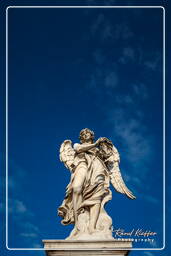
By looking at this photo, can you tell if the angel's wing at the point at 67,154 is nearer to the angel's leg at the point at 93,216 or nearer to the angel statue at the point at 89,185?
the angel statue at the point at 89,185

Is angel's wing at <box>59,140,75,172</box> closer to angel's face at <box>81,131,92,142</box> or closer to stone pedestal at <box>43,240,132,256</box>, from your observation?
angel's face at <box>81,131,92,142</box>

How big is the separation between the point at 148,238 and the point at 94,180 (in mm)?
2418

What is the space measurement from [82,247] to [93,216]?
47.9 inches

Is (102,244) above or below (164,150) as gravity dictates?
below

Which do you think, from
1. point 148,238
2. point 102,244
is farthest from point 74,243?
point 148,238

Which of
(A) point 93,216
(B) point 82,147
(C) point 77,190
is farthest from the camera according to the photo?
(B) point 82,147

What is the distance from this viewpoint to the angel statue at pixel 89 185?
23.8m

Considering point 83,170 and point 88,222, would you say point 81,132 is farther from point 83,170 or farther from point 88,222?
point 88,222

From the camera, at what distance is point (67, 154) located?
24797 mm

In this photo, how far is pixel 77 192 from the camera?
944 inches

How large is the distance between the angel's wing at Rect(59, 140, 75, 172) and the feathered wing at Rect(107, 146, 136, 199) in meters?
1.18

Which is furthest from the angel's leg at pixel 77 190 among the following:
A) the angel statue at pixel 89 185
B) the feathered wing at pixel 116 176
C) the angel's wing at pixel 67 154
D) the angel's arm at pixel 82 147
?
the feathered wing at pixel 116 176

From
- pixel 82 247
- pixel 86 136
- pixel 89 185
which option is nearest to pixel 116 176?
pixel 89 185

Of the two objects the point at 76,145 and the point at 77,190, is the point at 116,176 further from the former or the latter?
the point at 76,145
